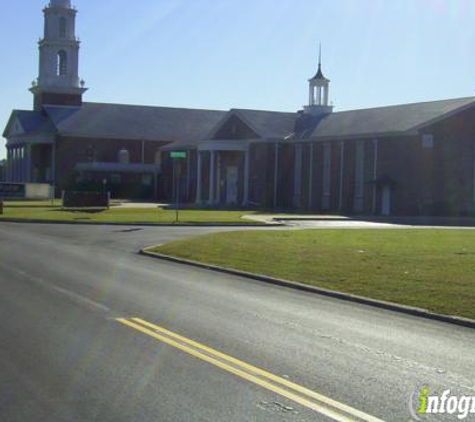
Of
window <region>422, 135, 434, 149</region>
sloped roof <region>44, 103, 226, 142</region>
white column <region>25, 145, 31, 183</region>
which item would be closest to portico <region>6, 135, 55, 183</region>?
white column <region>25, 145, 31, 183</region>

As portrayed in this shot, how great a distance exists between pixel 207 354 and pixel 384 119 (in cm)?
4744

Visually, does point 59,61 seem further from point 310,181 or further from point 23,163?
point 310,181

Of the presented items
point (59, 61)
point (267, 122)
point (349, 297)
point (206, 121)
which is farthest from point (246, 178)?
point (349, 297)

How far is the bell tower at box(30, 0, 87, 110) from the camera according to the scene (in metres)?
84.8

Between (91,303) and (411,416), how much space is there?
6573 millimetres

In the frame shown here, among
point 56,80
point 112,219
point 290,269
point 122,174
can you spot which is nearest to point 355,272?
point 290,269

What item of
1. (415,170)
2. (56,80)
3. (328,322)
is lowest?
(328,322)

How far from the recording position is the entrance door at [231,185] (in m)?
64.5

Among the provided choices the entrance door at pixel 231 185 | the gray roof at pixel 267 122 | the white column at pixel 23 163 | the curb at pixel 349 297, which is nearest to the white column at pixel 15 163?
the white column at pixel 23 163

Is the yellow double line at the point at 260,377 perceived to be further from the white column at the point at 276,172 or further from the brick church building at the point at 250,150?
the white column at the point at 276,172

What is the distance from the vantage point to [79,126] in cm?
8356

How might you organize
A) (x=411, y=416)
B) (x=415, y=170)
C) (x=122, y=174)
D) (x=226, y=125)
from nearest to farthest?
(x=411, y=416) → (x=415, y=170) → (x=226, y=125) → (x=122, y=174)

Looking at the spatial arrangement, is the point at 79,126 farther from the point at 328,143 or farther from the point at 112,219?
the point at 112,219

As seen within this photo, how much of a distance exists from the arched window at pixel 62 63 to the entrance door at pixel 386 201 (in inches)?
1782
